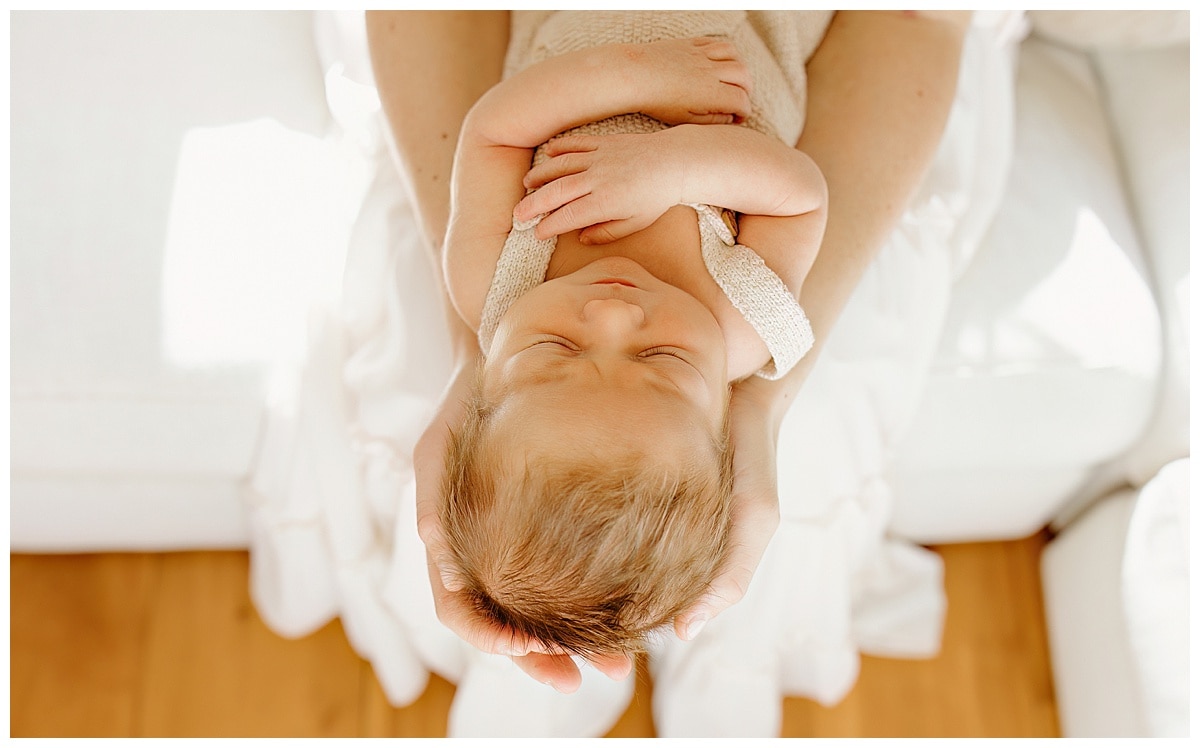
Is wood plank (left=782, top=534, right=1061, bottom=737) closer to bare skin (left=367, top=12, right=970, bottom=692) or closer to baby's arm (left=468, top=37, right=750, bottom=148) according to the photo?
bare skin (left=367, top=12, right=970, bottom=692)

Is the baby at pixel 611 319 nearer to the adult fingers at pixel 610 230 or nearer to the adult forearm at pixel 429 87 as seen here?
the adult fingers at pixel 610 230

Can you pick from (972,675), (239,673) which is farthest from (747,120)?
(239,673)

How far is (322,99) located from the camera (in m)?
1.51

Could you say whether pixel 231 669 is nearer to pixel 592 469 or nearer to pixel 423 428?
pixel 423 428

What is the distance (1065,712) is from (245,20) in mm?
1815

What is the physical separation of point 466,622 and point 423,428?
387 millimetres

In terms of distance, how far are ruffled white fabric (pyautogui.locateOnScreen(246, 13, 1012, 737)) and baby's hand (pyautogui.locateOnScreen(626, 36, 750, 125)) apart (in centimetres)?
39

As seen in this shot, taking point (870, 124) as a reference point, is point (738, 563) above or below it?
below

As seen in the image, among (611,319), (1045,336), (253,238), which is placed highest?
(611,319)

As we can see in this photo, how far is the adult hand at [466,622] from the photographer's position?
1.00 m

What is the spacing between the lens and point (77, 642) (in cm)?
174

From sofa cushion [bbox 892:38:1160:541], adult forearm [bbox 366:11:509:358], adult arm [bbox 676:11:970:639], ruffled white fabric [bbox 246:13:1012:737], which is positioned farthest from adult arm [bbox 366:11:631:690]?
sofa cushion [bbox 892:38:1160:541]

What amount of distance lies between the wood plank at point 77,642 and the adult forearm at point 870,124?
4.34 feet

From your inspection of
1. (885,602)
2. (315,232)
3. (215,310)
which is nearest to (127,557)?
(215,310)
